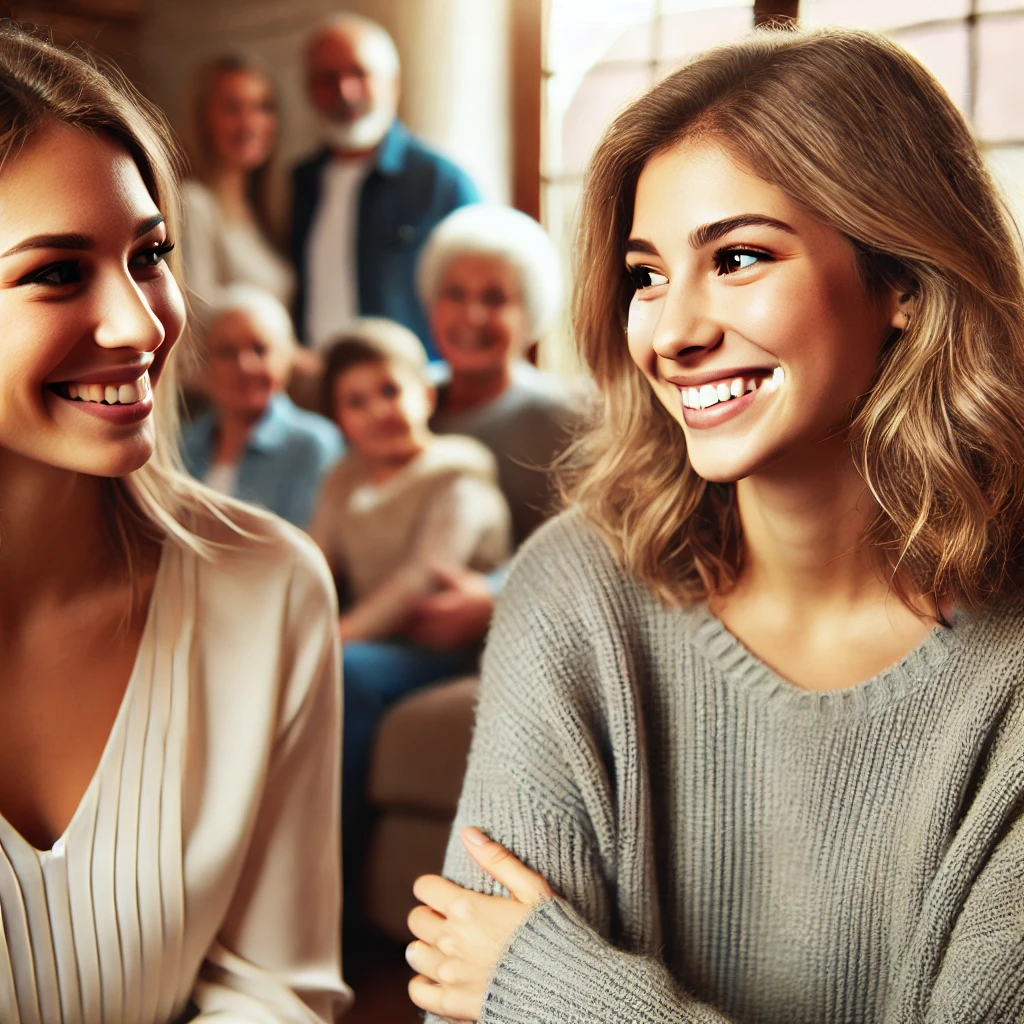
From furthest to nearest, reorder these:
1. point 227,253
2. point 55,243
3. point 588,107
A: point 227,253, point 588,107, point 55,243

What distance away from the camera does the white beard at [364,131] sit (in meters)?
3.30

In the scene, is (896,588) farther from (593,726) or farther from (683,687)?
(593,726)

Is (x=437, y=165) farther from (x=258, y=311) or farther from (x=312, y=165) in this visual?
(x=258, y=311)

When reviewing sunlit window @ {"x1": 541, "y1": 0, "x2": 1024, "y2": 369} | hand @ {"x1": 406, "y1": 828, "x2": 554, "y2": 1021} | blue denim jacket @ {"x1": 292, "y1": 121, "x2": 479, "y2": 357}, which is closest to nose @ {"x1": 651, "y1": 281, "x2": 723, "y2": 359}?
hand @ {"x1": 406, "y1": 828, "x2": 554, "y2": 1021}

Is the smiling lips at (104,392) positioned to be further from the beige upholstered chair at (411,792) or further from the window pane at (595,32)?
the window pane at (595,32)

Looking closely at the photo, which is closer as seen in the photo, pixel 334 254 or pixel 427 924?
pixel 427 924

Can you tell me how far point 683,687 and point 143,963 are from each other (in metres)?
0.60

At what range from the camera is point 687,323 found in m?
1.07

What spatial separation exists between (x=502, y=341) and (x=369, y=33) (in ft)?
3.73

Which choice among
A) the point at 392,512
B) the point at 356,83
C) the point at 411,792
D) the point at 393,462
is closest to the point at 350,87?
the point at 356,83

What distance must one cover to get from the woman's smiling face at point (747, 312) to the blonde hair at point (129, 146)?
451 mm

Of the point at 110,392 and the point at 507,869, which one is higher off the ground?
the point at 110,392

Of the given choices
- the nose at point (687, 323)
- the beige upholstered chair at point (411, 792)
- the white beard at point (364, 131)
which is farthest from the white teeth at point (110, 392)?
the white beard at point (364, 131)

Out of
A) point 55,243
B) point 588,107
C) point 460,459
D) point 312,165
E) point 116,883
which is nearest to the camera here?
point 55,243
